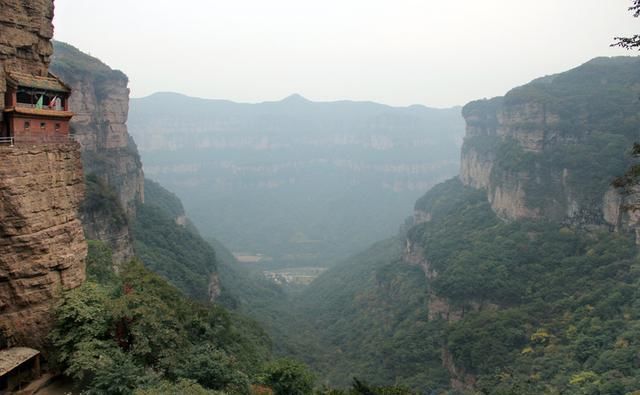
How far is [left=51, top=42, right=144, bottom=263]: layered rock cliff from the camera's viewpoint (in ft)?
198

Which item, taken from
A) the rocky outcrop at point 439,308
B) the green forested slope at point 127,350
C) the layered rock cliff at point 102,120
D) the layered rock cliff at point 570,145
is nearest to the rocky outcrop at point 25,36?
the green forested slope at point 127,350

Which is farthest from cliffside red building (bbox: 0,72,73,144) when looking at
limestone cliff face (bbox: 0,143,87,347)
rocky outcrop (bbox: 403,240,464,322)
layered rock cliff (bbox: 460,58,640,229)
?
layered rock cliff (bbox: 460,58,640,229)

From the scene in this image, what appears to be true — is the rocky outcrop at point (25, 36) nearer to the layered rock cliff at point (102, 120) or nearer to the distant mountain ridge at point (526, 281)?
the distant mountain ridge at point (526, 281)

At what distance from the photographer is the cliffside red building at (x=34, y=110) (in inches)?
741

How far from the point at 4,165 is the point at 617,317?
1547 inches

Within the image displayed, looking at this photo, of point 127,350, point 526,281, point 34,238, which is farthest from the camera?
point 526,281

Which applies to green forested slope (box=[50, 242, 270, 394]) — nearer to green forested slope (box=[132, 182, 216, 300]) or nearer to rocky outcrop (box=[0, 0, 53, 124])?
rocky outcrop (box=[0, 0, 53, 124])

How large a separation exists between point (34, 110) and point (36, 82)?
1375mm

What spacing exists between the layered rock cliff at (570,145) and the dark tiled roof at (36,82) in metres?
45.0

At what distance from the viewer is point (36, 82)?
19.9 metres

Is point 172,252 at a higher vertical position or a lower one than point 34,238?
lower

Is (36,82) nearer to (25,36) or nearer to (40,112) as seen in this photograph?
(40,112)

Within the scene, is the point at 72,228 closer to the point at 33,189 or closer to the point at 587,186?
the point at 33,189

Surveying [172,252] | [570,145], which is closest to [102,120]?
[172,252]
